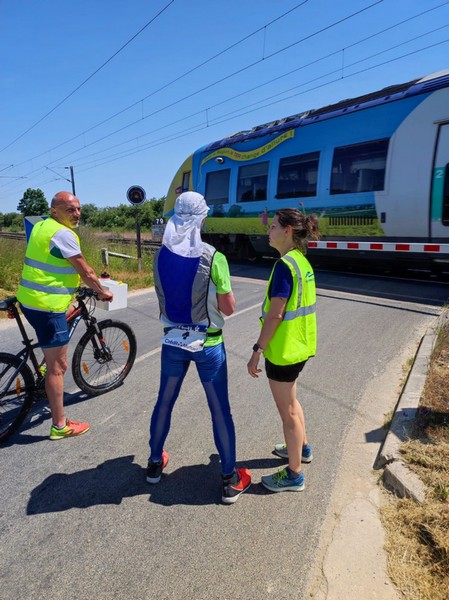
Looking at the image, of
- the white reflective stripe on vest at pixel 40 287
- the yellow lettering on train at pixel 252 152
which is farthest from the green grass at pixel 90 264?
the white reflective stripe on vest at pixel 40 287

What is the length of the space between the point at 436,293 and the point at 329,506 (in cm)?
707

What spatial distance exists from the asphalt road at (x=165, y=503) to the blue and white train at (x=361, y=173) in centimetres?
491

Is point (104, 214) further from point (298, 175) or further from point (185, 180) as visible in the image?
point (298, 175)

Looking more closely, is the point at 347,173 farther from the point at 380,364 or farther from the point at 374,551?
the point at 374,551

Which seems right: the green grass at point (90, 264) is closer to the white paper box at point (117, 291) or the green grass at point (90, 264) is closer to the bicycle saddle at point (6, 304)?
the white paper box at point (117, 291)

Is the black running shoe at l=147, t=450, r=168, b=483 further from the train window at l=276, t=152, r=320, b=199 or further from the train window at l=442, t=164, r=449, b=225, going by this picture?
the train window at l=276, t=152, r=320, b=199

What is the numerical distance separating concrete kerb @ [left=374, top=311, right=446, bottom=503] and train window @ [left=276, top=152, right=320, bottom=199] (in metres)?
6.85

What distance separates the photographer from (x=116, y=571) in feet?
6.84

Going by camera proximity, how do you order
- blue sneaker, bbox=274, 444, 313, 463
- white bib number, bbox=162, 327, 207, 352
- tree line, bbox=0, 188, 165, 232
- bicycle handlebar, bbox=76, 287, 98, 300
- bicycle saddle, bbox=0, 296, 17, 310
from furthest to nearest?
tree line, bbox=0, 188, 165, 232, bicycle handlebar, bbox=76, 287, 98, 300, bicycle saddle, bbox=0, 296, 17, 310, blue sneaker, bbox=274, 444, 313, 463, white bib number, bbox=162, 327, 207, 352

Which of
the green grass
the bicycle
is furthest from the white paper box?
the green grass

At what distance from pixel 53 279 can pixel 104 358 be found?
1282 millimetres

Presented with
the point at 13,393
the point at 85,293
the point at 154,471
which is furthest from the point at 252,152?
the point at 154,471

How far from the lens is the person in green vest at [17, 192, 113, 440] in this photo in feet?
10.2

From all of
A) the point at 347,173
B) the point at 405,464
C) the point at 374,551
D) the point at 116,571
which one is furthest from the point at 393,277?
the point at 116,571
